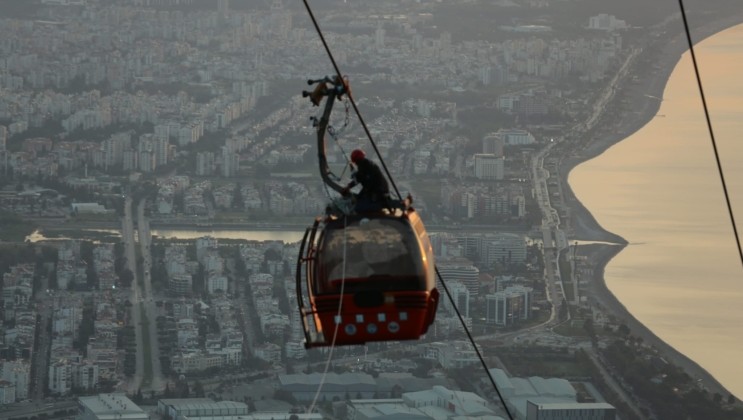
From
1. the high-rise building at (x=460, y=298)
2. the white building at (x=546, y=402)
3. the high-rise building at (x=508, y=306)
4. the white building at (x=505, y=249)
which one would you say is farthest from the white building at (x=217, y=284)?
the white building at (x=546, y=402)

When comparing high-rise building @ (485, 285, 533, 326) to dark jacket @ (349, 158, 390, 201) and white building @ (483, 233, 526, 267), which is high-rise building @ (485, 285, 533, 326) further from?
dark jacket @ (349, 158, 390, 201)

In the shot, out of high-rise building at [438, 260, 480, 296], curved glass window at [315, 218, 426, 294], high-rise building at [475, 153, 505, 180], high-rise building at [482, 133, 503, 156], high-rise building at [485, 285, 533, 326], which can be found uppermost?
high-rise building at [482, 133, 503, 156]

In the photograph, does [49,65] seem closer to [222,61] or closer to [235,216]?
[222,61]

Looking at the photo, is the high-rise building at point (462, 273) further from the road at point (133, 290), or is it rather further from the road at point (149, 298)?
the road at point (133, 290)

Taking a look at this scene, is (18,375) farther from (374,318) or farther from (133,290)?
(374,318)

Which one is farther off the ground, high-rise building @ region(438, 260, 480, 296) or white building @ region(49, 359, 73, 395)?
high-rise building @ region(438, 260, 480, 296)

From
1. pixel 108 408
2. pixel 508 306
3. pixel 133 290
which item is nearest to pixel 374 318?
pixel 108 408

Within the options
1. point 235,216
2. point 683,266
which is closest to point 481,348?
point 683,266

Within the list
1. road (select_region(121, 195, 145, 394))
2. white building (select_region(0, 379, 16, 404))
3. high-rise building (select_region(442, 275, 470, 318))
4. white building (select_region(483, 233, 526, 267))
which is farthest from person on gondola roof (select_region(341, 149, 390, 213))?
white building (select_region(483, 233, 526, 267))

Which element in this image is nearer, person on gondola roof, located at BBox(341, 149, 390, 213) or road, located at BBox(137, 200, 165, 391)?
person on gondola roof, located at BBox(341, 149, 390, 213)

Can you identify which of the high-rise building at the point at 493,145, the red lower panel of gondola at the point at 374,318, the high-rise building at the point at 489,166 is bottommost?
the red lower panel of gondola at the point at 374,318
